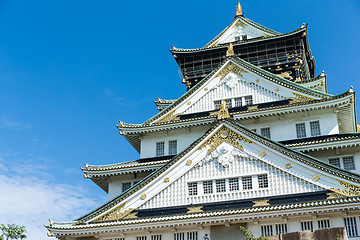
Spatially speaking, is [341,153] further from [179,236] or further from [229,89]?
[179,236]

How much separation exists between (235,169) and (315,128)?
8.13 metres

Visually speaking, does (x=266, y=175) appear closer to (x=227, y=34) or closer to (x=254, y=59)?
(x=254, y=59)

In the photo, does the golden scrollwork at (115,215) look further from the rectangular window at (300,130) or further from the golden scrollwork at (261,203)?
the rectangular window at (300,130)

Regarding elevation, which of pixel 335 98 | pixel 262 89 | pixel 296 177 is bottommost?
pixel 296 177

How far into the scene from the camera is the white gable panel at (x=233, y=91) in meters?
32.5

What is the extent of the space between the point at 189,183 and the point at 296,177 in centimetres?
617

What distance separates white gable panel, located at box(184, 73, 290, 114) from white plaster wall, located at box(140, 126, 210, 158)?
68.0 inches

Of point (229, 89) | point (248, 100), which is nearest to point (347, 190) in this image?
point (248, 100)

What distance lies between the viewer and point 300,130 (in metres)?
30.2

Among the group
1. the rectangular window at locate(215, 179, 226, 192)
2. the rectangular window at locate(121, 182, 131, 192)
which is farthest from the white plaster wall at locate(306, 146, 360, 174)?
the rectangular window at locate(121, 182, 131, 192)

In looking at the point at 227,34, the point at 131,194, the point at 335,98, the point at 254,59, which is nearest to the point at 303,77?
the point at 254,59

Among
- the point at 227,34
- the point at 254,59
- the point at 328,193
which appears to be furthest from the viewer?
the point at 227,34

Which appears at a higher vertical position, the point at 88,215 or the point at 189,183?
the point at 189,183

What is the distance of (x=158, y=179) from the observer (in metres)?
25.7
